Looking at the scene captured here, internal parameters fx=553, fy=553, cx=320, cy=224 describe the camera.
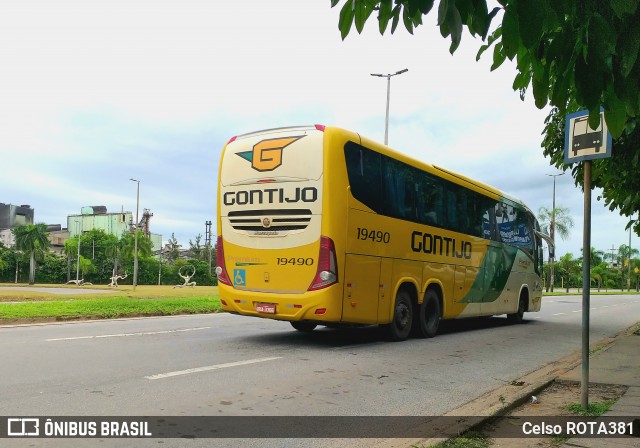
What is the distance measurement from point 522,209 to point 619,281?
3979 inches

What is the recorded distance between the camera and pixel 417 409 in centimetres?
590

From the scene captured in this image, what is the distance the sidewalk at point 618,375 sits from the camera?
15.1 feet

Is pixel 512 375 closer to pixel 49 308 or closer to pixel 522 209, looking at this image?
pixel 522 209

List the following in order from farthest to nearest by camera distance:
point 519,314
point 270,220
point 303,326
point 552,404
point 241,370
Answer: point 519,314
point 303,326
point 270,220
point 241,370
point 552,404

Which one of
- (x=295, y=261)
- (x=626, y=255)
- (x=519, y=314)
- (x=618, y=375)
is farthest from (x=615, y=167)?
(x=626, y=255)

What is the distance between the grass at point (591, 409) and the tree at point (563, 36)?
11.7 ft

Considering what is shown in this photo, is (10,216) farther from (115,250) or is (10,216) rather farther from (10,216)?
(115,250)

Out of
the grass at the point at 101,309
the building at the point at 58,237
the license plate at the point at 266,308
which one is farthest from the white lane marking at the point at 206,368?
the building at the point at 58,237

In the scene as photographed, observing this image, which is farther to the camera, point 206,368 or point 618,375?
point 618,375

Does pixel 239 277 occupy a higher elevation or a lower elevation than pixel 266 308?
higher

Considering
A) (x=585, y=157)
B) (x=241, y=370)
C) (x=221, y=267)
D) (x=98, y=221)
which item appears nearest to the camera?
(x=585, y=157)

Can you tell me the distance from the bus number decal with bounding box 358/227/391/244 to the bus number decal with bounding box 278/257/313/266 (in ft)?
3.42

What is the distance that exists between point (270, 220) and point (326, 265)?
4.48ft

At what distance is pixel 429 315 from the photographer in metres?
12.2
